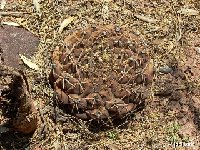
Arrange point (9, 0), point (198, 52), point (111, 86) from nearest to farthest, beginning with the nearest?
point (111, 86) → point (198, 52) → point (9, 0)

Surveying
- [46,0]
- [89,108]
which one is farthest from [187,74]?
[46,0]

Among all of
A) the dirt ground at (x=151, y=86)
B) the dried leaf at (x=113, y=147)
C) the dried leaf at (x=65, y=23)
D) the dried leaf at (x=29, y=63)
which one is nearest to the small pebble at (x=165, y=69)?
the dirt ground at (x=151, y=86)

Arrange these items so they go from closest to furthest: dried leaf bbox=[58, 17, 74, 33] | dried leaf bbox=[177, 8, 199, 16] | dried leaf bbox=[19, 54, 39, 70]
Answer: dried leaf bbox=[19, 54, 39, 70] < dried leaf bbox=[58, 17, 74, 33] < dried leaf bbox=[177, 8, 199, 16]

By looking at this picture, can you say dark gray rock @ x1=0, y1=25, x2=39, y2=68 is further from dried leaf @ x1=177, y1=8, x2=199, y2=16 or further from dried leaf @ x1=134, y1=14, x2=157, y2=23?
dried leaf @ x1=177, y1=8, x2=199, y2=16

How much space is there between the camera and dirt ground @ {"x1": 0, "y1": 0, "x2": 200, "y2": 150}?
3332 millimetres

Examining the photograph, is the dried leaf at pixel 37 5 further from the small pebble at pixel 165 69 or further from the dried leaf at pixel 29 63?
the small pebble at pixel 165 69

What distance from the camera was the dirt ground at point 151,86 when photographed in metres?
3.33

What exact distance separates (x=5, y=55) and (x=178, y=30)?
1.52m

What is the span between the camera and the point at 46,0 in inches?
159

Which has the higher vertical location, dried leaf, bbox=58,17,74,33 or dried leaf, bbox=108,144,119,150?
dried leaf, bbox=58,17,74,33

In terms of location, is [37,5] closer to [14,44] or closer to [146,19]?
[14,44]

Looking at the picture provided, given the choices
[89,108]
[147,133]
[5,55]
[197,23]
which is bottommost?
[147,133]

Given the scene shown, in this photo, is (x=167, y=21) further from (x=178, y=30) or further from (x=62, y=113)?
(x=62, y=113)

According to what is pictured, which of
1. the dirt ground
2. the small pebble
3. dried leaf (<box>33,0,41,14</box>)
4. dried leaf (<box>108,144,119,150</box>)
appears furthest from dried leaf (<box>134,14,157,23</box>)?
dried leaf (<box>108,144,119,150</box>)
